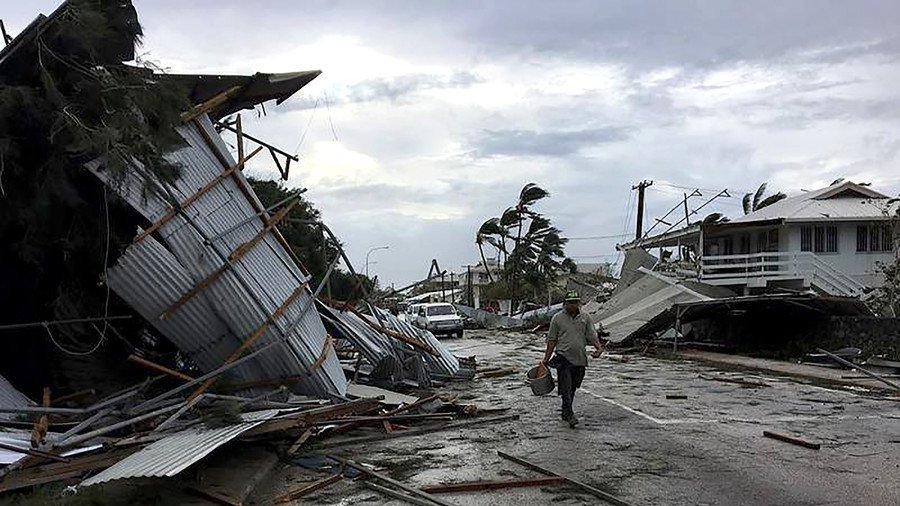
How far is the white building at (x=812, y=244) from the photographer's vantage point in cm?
3153

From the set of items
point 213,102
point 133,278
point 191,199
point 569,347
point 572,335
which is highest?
point 213,102

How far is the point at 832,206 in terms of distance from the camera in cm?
3584

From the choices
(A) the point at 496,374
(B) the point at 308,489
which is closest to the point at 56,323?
(B) the point at 308,489

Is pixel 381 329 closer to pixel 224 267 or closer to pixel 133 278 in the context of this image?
pixel 224 267

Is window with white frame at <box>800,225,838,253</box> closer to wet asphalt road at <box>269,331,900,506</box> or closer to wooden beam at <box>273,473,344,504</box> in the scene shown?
wet asphalt road at <box>269,331,900,506</box>

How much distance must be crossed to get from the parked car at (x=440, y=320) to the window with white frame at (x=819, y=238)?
16425 mm

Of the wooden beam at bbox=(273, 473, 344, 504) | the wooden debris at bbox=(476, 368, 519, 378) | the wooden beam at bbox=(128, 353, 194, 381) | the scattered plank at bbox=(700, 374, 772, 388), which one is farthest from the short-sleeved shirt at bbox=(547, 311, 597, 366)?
the wooden debris at bbox=(476, 368, 519, 378)

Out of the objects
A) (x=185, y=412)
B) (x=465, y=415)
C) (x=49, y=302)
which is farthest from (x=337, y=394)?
(x=49, y=302)

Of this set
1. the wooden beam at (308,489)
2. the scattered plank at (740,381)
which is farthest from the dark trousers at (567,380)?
the scattered plank at (740,381)

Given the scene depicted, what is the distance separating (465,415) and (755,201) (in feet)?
168

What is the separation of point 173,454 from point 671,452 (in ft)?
17.2

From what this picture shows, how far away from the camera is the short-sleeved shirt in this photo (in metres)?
11.2

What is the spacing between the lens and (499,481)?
7832 mm

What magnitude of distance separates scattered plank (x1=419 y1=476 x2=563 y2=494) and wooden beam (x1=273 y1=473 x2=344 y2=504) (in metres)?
0.92
